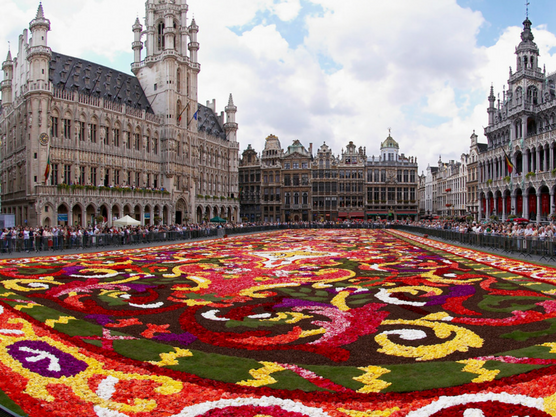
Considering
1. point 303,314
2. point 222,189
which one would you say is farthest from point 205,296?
point 222,189

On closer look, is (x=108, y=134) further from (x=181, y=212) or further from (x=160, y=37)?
(x=160, y=37)

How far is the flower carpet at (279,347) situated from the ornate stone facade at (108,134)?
32.9m

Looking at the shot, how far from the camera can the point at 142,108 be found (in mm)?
52719

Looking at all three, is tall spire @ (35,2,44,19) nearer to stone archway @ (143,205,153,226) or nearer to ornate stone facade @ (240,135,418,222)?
stone archway @ (143,205,153,226)

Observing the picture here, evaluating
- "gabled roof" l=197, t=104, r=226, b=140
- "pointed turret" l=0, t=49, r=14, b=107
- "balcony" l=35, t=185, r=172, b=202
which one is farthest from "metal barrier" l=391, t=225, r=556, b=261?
"gabled roof" l=197, t=104, r=226, b=140

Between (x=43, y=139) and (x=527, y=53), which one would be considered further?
(x=527, y=53)

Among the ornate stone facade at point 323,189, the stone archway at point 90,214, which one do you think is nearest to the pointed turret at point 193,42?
the ornate stone facade at point 323,189

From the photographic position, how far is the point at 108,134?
46062 millimetres

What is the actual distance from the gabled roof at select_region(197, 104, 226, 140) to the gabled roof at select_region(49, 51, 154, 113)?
13.4 meters

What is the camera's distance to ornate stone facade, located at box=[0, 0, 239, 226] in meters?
38.5

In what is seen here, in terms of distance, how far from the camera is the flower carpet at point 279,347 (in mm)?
4129

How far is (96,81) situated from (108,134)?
7.27 meters

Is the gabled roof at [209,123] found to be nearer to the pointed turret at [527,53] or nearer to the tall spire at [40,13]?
the tall spire at [40,13]

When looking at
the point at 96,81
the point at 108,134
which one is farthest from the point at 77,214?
the point at 96,81
